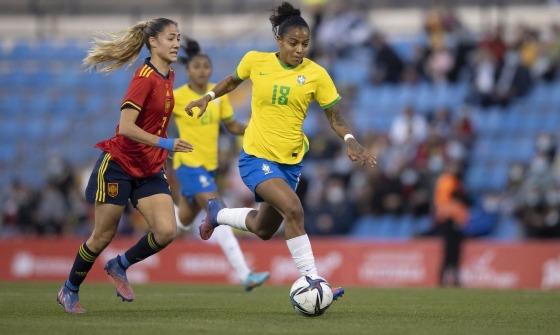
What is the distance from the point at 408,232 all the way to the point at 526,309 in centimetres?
1015

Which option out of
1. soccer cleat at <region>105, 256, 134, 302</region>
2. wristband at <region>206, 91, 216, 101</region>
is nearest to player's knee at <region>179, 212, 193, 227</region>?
soccer cleat at <region>105, 256, 134, 302</region>

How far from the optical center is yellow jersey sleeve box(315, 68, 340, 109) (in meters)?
10.8

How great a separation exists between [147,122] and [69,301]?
1.85 metres

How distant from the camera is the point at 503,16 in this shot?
25.8 meters

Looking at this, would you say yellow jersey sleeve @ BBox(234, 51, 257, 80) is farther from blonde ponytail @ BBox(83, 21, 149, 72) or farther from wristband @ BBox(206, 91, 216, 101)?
blonde ponytail @ BBox(83, 21, 149, 72)

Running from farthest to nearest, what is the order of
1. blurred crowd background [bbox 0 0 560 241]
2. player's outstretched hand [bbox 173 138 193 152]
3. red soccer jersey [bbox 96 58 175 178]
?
1. blurred crowd background [bbox 0 0 560 241]
2. red soccer jersey [bbox 96 58 175 178]
3. player's outstretched hand [bbox 173 138 193 152]

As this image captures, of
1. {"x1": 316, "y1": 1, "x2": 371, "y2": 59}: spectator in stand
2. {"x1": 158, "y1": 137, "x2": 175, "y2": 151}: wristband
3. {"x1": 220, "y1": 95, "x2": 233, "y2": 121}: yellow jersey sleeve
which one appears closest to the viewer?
{"x1": 158, "y1": 137, "x2": 175, "y2": 151}: wristband

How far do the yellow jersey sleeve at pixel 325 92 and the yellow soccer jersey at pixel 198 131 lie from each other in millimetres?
3843

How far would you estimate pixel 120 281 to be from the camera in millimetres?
11102

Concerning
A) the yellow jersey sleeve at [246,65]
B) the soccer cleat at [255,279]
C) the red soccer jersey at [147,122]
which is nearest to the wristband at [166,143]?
the red soccer jersey at [147,122]

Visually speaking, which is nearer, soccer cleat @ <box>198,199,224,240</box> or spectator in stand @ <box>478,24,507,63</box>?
soccer cleat @ <box>198,199,224,240</box>

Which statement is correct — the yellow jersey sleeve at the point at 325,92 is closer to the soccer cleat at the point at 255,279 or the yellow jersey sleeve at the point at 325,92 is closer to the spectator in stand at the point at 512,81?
the soccer cleat at the point at 255,279

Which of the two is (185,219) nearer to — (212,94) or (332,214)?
(212,94)

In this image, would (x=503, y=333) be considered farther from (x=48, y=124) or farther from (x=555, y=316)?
(x=48, y=124)
